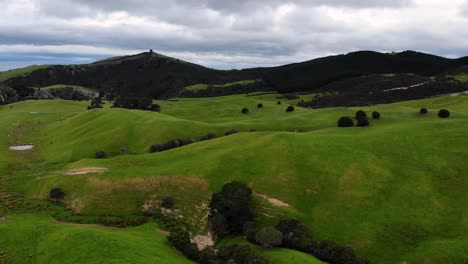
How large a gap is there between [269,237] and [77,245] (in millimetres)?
20924

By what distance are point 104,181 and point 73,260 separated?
73.5 feet

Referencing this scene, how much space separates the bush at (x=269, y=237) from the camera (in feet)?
134

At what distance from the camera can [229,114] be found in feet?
430

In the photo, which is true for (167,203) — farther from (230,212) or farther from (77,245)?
(77,245)

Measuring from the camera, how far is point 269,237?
134 ft

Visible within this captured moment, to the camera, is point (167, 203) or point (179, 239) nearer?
point (179, 239)

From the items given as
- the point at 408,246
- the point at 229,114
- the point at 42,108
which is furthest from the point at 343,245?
the point at 42,108

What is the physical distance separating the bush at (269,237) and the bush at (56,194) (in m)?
30.7

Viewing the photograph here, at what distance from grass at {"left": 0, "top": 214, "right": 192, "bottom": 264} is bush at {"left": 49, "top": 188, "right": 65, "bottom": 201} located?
29.2ft

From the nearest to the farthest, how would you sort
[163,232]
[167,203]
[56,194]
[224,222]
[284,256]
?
[284,256] < [163,232] < [224,222] < [167,203] < [56,194]

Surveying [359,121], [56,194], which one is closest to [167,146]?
[56,194]

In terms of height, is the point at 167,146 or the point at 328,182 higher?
the point at 167,146

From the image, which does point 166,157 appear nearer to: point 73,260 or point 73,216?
point 73,216

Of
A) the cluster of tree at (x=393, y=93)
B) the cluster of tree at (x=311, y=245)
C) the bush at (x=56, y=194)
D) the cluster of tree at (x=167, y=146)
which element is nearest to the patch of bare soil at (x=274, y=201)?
the cluster of tree at (x=311, y=245)
